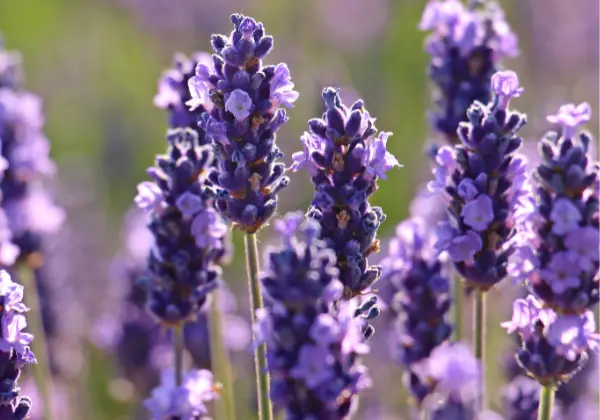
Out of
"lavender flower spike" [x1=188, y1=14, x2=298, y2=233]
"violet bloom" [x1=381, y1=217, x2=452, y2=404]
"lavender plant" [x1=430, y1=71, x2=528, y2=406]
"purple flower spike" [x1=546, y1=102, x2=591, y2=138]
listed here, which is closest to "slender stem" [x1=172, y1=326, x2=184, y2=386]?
"lavender flower spike" [x1=188, y1=14, x2=298, y2=233]

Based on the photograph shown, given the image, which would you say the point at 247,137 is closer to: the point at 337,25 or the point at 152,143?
the point at 152,143

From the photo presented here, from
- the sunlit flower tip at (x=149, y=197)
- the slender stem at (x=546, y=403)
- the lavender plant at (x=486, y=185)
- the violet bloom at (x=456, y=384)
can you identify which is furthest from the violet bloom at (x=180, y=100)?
the violet bloom at (x=456, y=384)

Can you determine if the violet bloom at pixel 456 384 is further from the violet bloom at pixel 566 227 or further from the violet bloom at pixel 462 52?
the violet bloom at pixel 462 52

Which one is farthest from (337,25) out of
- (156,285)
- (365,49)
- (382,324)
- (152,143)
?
(156,285)

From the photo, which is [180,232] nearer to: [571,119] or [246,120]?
[246,120]

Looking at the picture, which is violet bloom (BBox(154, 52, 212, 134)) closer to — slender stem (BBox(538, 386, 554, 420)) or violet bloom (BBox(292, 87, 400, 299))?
violet bloom (BBox(292, 87, 400, 299))

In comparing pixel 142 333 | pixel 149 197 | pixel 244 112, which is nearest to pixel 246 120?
pixel 244 112
